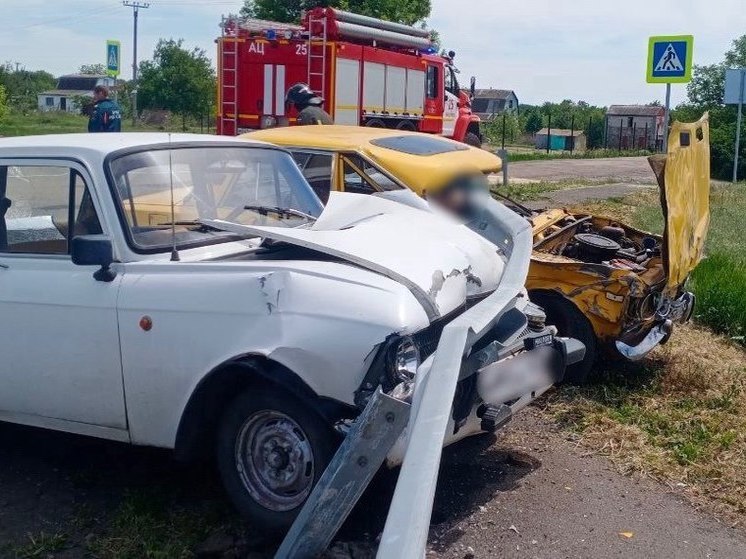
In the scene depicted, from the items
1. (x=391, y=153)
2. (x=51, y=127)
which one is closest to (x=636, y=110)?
(x=51, y=127)

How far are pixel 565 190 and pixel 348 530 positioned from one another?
1506 cm

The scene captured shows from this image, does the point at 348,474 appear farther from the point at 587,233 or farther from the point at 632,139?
the point at 632,139

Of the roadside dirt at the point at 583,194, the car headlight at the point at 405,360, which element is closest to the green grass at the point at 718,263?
the roadside dirt at the point at 583,194

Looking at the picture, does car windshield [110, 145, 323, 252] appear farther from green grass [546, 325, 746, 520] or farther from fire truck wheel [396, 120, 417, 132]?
fire truck wheel [396, 120, 417, 132]

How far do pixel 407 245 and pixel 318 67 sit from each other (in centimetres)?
1348

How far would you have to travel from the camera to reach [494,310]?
13.3 feet

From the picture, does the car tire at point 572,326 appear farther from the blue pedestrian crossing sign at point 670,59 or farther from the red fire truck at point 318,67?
the red fire truck at point 318,67

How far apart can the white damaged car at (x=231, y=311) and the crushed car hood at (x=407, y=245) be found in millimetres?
13

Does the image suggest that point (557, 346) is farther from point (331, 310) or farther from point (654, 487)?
point (331, 310)

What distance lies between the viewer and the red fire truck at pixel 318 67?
17484 mm

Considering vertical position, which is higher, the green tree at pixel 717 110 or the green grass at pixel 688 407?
the green tree at pixel 717 110

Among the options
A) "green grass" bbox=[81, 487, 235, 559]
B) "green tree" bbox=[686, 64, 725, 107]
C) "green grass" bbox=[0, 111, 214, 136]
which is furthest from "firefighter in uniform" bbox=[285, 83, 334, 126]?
"green tree" bbox=[686, 64, 725, 107]

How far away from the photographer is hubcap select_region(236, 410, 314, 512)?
4.03m

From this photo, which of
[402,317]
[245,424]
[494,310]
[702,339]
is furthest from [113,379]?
[702,339]
